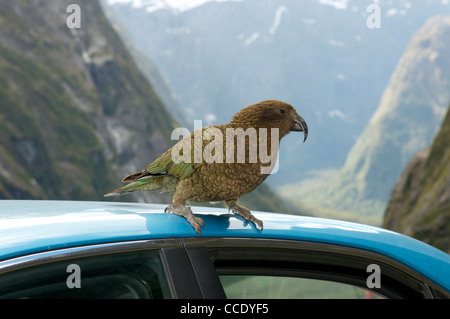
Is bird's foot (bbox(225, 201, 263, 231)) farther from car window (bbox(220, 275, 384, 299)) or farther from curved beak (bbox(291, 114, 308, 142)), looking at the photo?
curved beak (bbox(291, 114, 308, 142))

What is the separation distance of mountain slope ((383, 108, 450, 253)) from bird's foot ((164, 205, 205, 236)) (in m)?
16.5

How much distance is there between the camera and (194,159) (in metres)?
2.63

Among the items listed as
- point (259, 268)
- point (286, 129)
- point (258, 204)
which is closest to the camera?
point (259, 268)

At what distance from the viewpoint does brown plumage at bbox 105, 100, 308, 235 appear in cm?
260

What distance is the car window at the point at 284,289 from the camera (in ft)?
9.44

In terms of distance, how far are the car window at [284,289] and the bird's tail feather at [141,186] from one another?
0.72 meters

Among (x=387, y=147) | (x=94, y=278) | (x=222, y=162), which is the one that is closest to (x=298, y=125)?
(x=222, y=162)

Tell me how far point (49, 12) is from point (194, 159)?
93.7 m

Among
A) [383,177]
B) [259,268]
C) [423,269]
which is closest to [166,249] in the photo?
[259,268]

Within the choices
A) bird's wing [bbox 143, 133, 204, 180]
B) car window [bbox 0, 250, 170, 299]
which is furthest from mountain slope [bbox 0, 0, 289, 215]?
car window [bbox 0, 250, 170, 299]

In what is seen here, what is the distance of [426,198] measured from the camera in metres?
20.5

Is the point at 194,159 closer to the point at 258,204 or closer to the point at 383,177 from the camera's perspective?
the point at 258,204

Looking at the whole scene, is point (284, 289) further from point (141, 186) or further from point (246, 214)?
point (141, 186)

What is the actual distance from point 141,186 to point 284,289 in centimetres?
131
